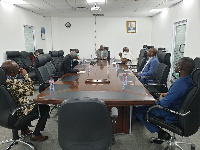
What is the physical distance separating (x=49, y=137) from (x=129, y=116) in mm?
1304

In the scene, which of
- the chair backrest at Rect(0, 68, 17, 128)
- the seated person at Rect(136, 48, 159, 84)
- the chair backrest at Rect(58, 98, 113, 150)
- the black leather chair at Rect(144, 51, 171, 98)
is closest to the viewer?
the chair backrest at Rect(58, 98, 113, 150)

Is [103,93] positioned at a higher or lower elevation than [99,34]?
lower

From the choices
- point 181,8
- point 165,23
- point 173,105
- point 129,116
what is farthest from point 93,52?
point 173,105

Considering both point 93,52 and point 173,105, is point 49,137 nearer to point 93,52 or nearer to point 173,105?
point 173,105

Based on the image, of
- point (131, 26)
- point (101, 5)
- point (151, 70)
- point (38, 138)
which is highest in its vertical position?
point (101, 5)

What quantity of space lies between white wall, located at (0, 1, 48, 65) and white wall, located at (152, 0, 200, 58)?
19.4 feet

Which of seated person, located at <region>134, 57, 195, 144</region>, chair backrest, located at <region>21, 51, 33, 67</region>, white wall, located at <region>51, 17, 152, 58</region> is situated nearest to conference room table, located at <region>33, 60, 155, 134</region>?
seated person, located at <region>134, 57, 195, 144</region>

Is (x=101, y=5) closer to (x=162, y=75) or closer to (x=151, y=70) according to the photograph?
(x=151, y=70)

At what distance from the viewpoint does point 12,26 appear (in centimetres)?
632

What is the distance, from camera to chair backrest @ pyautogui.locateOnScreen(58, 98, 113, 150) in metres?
1.34

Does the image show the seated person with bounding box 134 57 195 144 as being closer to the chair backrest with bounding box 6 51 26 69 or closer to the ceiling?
the ceiling

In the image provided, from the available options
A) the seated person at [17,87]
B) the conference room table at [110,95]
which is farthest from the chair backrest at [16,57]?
the seated person at [17,87]

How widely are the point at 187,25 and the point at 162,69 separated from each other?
2.86 meters

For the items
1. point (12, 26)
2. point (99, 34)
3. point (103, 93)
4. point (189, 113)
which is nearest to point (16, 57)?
point (12, 26)
